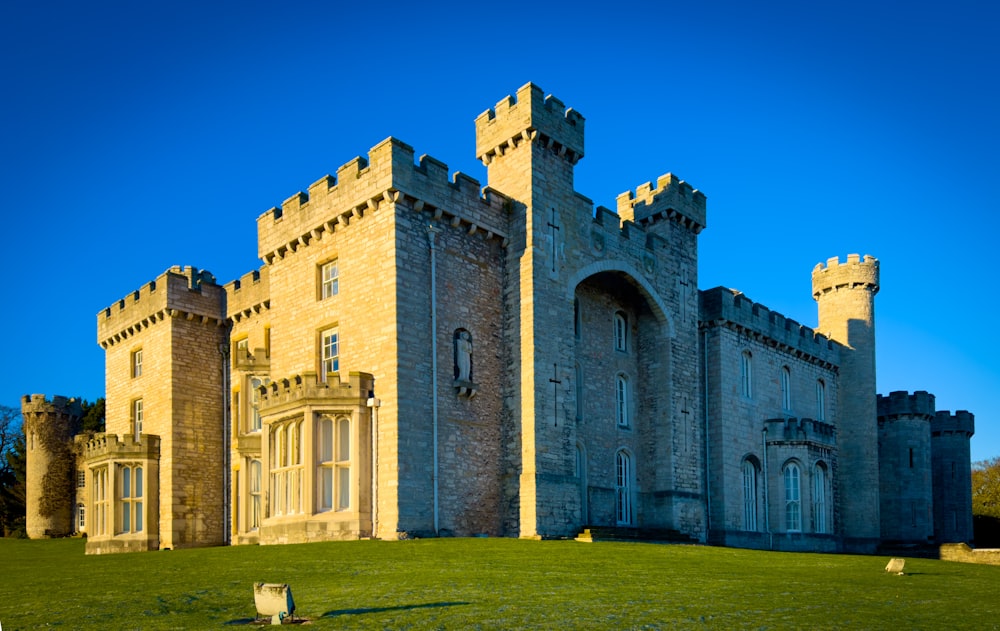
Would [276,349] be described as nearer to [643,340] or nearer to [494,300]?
[494,300]

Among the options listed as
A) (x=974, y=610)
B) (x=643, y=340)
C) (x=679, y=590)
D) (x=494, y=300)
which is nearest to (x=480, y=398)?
(x=494, y=300)

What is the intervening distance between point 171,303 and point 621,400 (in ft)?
51.6

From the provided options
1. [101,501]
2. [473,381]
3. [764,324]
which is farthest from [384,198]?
[764,324]

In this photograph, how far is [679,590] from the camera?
13758 millimetres

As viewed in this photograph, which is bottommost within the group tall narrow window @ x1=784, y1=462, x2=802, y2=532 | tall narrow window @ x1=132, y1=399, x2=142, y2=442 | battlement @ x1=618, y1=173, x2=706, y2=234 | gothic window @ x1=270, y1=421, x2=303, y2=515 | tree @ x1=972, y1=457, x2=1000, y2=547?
tree @ x1=972, y1=457, x2=1000, y2=547

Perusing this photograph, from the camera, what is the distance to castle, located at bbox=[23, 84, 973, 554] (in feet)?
74.9

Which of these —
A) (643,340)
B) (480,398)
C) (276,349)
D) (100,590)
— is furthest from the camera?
(643,340)

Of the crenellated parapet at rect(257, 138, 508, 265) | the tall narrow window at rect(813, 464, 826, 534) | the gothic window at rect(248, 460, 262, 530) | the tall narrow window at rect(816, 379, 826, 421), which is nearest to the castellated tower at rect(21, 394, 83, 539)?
the gothic window at rect(248, 460, 262, 530)

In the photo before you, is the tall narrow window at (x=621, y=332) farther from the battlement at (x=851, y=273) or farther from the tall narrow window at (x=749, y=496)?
the battlement at (x=851, y=273)

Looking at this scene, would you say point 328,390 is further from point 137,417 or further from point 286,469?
point 137,417

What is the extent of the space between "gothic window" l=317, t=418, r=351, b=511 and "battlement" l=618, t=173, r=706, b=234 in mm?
14426

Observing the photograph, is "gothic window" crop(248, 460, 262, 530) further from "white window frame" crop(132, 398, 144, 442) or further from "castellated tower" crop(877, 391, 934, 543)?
"castellated tower" crop(877, 391, 934, 543)

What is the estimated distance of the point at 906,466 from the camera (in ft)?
147

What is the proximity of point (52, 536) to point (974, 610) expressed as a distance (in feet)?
→ 138
